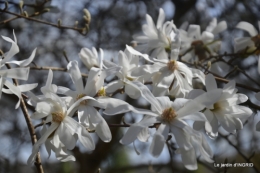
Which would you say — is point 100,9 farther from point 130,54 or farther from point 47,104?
point 47,104

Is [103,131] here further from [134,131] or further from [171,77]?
[171,77]

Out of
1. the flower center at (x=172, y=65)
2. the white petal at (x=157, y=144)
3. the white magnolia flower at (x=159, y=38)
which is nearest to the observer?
the white petal at (x=157, y=144)

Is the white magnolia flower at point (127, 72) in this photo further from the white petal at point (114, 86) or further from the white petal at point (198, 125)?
the white petal at point (198, 125)

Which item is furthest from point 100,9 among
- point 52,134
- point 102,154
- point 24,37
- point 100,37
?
point 52,134

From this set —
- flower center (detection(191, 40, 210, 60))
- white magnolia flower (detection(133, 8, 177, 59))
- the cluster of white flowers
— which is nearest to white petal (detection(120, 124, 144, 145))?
the cluster of white flowers

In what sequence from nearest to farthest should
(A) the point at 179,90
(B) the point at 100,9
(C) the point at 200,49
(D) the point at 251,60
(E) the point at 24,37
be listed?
(A) the point at 179,90 < (C) the point at 200,49 < (D) the point at 251,60 < (E) the point at 24,37 < (B) the point at 100,9

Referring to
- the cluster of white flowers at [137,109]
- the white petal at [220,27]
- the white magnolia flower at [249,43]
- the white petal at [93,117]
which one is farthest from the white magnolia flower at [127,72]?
the white petal at [220,27]

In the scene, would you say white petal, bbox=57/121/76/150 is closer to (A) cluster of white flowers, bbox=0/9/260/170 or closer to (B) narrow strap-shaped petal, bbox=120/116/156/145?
(A) cluster of white flowers, bbox=0/9/260/170
